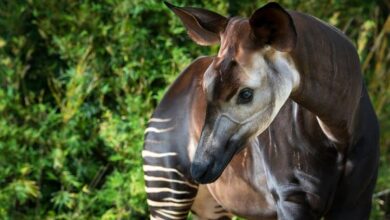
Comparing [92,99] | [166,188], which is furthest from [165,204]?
[92,99]

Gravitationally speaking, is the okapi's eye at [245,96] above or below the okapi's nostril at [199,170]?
above

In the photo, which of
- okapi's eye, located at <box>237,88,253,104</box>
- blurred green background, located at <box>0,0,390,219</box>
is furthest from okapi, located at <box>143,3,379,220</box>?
blurred green background, located at <box>0,0,390,219</box>

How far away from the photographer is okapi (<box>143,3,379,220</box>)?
115 inches

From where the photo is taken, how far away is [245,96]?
9.52 ft

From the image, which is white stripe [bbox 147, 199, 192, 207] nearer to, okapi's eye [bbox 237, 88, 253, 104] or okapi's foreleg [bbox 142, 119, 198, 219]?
okapi's foreleg [bbox 142, 119, 198, 219]

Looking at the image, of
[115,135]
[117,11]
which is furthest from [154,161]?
[117,11]

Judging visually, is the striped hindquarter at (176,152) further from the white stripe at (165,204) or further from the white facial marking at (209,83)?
the white facial marking at (209,83)

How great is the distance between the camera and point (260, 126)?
9.70ft

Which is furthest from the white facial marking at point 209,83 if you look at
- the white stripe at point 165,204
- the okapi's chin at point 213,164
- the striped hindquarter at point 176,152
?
the white stripe at point 165,204

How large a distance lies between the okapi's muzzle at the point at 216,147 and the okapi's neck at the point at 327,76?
0.27 metres

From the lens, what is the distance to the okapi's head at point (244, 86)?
290 cm

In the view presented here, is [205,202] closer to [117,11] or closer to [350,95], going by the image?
[350,95]

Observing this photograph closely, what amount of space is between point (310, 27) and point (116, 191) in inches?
115

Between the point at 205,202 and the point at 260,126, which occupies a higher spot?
the point at 260,126
